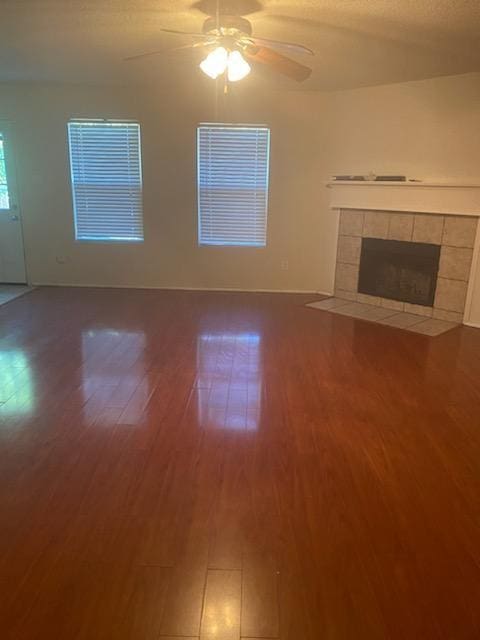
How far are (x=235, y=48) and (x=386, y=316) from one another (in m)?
3.07

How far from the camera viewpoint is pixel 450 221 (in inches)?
179

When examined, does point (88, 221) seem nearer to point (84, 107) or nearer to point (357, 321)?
point (84, 107)

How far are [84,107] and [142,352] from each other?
11.3ft

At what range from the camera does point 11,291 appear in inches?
220

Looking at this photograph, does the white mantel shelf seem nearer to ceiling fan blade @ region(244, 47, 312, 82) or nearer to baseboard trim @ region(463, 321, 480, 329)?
baseboard trim @ region(463, 321, 480, 329)

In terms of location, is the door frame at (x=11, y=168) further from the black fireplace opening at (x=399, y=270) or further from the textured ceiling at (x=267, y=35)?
the black fireplace opening at (x=399, y=270)

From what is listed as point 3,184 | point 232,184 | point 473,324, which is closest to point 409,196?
point 473,324

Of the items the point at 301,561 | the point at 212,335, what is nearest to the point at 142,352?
→ the point at 212,335

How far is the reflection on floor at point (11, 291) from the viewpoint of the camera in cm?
529

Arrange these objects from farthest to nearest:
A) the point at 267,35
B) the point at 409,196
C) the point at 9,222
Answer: the point at 9,222 → the point at 409,196 → the point at 267,35

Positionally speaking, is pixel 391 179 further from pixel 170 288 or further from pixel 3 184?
pixel 3 184

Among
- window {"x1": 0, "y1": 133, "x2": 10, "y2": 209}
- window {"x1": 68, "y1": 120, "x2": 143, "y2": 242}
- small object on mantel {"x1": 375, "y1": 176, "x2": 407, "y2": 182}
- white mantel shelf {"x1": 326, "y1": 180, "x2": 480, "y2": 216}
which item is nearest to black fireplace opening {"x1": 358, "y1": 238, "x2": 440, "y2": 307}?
white mantel shelf {"x1": 326, "y1": 180, "x2": 480, "y2": 216}

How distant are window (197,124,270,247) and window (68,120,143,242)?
0.83 m

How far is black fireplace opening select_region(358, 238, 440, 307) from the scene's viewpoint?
4812 millimetres
